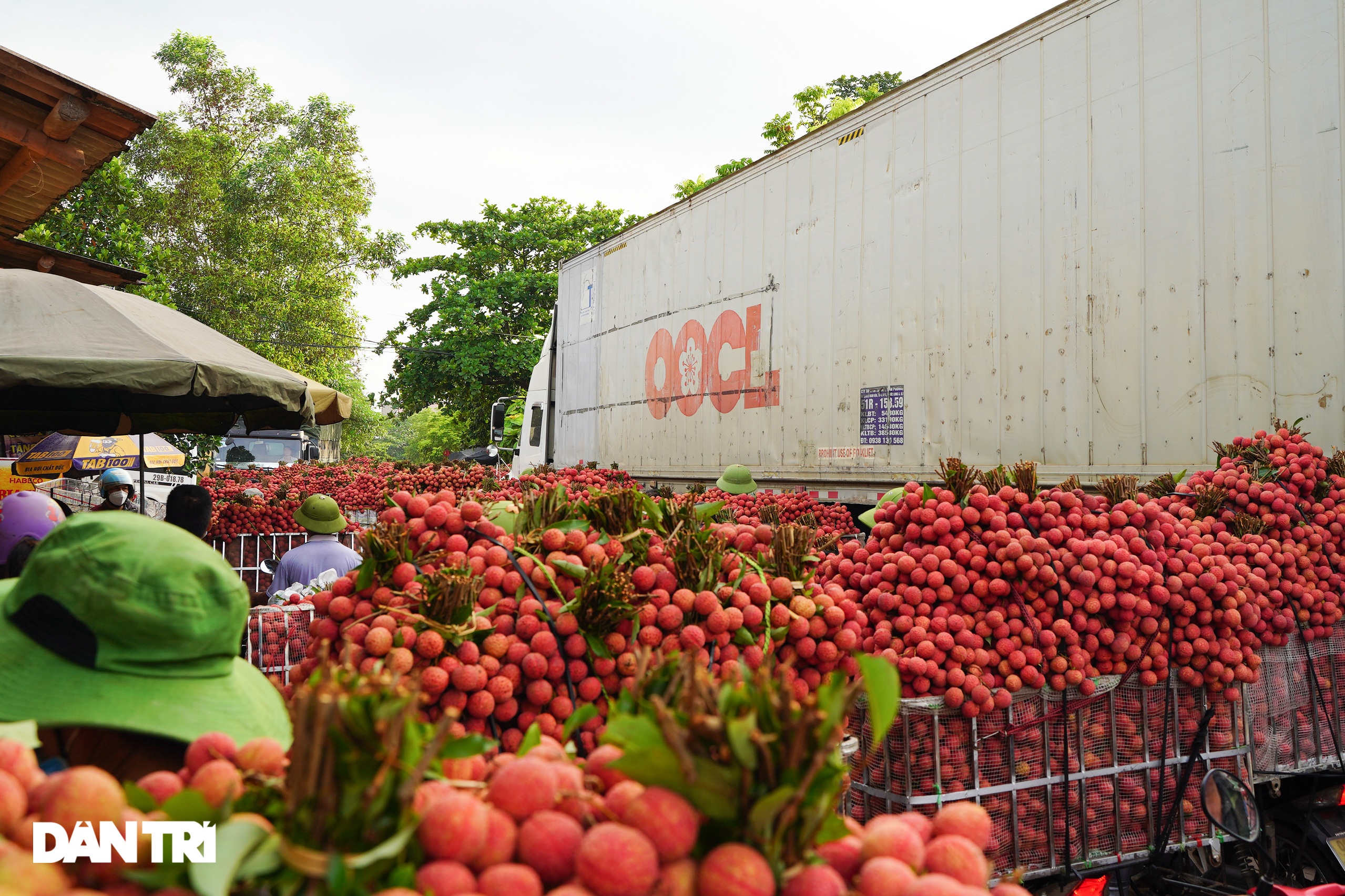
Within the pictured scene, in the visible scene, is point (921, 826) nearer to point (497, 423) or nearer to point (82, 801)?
point (82, 801)

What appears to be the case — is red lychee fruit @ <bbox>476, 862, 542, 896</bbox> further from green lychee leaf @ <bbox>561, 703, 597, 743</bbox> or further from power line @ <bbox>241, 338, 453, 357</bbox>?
power line @ <bbox>241, 338, 453, 357</bbox>

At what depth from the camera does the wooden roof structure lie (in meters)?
4.35

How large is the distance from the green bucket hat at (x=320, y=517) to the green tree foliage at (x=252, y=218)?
20.4 meters

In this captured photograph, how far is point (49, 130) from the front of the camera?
4617mm

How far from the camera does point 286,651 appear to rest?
4.07m

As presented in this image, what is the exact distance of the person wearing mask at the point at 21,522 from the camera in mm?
5336

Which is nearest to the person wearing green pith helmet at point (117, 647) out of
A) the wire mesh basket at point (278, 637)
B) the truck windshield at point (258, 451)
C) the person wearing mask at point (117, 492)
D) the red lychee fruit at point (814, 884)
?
the red lychee fruit at point (814, 884)

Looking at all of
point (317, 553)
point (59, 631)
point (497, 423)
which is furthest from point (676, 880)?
point (497, 423)

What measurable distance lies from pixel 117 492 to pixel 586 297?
7081 millimetres

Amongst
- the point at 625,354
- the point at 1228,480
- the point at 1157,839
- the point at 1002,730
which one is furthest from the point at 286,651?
the point at 625,354

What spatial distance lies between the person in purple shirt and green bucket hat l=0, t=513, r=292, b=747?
431 centimetres

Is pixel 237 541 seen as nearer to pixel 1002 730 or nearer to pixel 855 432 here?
pixel 855 432

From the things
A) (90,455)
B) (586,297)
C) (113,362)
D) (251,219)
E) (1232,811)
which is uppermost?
(251,219)


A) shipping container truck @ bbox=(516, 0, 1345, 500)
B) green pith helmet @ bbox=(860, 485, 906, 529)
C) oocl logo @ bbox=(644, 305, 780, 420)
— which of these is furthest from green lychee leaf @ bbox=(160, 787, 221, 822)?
oocl logo @ bbox=(644, 305, 780, 420)
